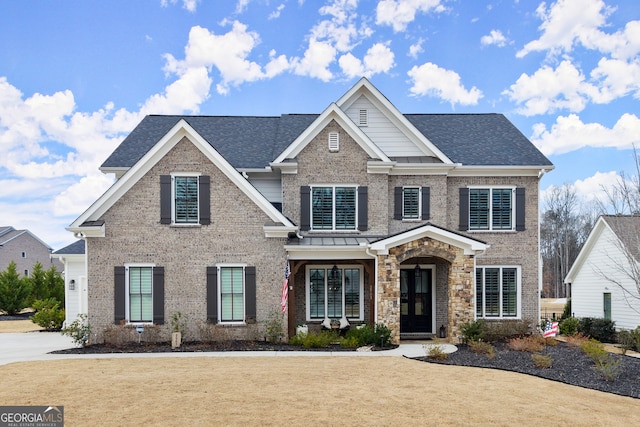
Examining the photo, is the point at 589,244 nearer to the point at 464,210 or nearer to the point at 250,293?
the point at 464,210

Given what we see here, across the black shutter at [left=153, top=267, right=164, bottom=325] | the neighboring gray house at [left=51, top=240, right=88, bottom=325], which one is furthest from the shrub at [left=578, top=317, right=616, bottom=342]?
Answer: the neighboring gray house at [left=51, top=240, right=88, bottom=325]

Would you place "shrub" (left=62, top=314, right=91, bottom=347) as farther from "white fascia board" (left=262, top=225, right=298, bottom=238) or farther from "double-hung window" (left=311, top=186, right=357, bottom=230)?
"double-hung window" (left=311, top=186, right=357, bottom=230)

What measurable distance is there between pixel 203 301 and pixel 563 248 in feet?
174

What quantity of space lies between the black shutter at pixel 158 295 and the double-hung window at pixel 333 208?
5.70 m

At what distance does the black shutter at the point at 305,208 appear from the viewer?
1839cm

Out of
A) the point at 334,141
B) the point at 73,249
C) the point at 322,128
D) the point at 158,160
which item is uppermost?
the point at 322,128

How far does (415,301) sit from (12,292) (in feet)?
89.2

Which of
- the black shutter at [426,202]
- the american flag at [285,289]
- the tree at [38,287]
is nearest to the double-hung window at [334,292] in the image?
the american flag at [285,289]

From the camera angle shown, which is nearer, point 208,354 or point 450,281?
point 208,354

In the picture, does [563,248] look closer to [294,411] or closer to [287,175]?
[287,175]

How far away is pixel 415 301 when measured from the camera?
1892cm

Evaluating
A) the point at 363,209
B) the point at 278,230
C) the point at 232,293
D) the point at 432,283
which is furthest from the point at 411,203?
the point at 232,293

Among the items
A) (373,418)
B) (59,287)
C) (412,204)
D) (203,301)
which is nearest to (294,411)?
(373,418)

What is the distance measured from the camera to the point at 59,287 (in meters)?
32.0
